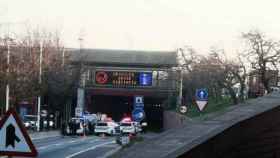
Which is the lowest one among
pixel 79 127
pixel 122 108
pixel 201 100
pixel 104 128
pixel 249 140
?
pixel 104 128

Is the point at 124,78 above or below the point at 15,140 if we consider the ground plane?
above

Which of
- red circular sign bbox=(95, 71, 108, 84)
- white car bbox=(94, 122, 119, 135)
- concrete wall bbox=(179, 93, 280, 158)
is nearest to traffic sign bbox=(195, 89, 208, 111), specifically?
concrete wall bbox=(179, 93, 280, 158)

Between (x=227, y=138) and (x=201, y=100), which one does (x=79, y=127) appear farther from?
(x=227, y=138)

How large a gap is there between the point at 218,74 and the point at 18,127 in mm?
46011

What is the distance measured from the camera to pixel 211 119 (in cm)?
1349

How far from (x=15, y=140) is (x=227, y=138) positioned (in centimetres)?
326

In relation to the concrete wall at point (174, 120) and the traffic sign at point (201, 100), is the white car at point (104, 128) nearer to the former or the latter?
the concrete wall at point (174, 120)

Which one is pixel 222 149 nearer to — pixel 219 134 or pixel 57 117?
pixel 219 134

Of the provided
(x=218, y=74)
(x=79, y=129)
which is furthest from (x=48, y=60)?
(x=218, y=74)

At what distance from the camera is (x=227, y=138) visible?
11711 mm

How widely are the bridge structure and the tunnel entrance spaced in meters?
90.4

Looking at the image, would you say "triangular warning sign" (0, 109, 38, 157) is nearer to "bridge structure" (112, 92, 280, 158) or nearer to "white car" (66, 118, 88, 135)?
"bridge structure" (112, 92, 280, 158)

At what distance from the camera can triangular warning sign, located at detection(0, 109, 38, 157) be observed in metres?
10.7

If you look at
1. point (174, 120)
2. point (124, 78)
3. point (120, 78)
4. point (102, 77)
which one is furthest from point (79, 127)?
point (120, 78)
